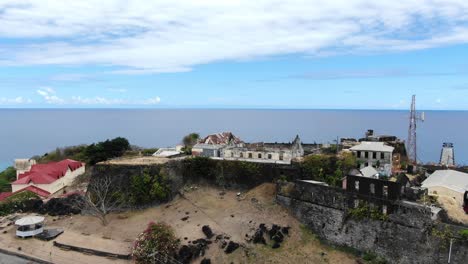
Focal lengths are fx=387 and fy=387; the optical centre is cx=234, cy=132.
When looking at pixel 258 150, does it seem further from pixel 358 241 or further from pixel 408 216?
pixel 408 216

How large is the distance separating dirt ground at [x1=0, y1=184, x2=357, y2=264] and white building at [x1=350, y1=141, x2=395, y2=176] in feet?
31.3

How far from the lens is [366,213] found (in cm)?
2862

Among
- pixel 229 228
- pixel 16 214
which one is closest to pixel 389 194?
pixel 229 228

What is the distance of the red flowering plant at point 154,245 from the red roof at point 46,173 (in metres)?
23.7

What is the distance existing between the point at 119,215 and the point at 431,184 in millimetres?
28033

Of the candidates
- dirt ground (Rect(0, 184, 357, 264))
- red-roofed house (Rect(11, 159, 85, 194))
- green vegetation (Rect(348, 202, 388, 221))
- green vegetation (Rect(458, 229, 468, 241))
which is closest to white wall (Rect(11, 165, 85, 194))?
red-roofed house (Rect(11, 159, 85, 194))

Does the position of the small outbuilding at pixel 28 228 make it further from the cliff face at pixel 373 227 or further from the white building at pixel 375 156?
the white building at pixel 375 156

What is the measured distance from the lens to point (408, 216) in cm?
2620

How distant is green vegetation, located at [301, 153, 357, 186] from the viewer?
3706cm

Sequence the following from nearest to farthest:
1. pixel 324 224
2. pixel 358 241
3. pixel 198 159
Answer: pixel 358 241, pixel 324 224, pixel 198 159

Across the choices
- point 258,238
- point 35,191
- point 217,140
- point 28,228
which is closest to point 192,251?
point 258,238

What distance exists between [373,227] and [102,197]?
26.2 meters

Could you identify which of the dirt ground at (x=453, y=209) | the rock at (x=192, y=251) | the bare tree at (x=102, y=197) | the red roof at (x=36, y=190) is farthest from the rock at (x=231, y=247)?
the red roof at (x=36, y=190)

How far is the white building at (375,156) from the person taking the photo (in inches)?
1494
